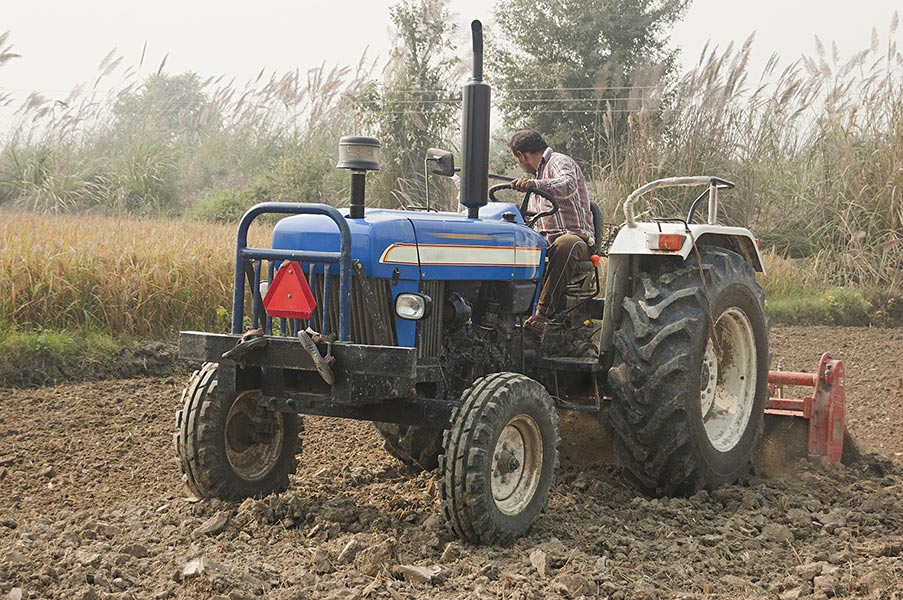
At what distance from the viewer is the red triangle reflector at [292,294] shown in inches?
164

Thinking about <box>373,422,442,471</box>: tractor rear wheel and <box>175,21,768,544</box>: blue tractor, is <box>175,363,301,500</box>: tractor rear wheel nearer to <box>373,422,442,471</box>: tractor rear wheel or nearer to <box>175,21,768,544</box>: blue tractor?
<box>175,21,768,544</box>: blue tractor

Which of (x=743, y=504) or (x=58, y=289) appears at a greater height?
(x=58, y=289)

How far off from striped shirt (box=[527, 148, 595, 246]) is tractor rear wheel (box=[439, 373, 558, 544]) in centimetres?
135

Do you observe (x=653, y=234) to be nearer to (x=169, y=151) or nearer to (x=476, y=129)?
(x=476, y=129)

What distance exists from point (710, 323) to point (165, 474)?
2797mm

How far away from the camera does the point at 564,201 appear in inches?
214

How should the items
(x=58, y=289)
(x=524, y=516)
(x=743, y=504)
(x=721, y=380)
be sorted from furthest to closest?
1. (x=58, y=289)
2. (x=721, y=380)
3. (x=743, y=504)
4. (x=524, y=516)

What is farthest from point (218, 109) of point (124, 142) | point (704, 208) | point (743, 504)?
point (743, 504)

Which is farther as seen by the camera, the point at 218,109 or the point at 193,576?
the point at 218,109

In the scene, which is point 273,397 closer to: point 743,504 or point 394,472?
point 394,472

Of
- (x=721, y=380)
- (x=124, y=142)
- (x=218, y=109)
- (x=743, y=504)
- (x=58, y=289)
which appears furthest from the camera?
(x=218, y=109)

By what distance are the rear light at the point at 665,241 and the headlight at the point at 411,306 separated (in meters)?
1.22

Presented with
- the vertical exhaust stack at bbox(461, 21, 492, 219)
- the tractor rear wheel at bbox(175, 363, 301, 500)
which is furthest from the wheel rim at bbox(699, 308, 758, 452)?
the tractor rear wheel at bbox(175, 363, 301, 500)

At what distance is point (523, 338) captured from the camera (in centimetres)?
502
